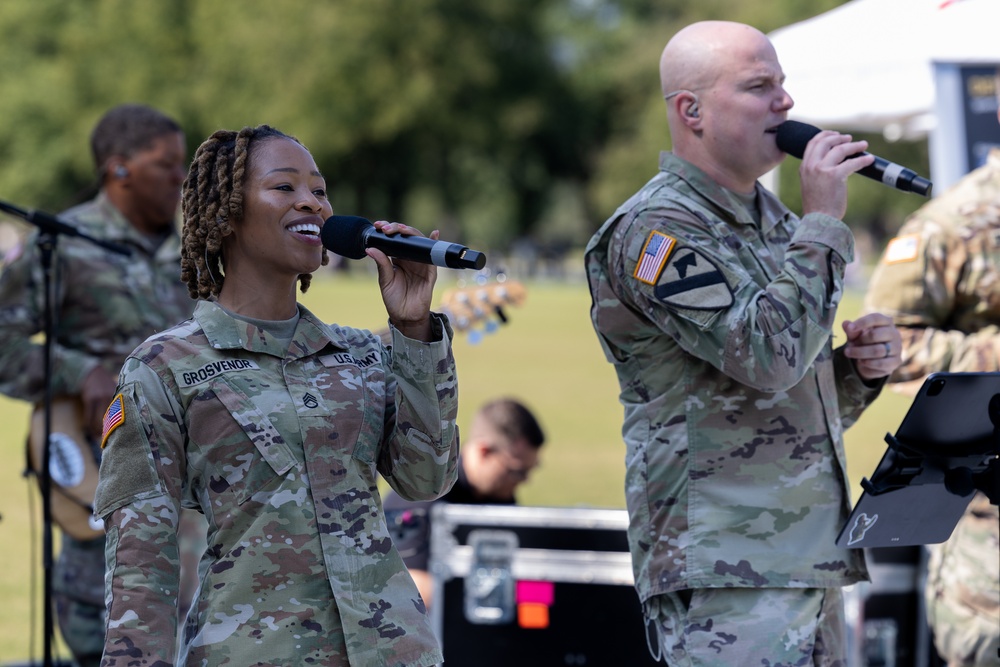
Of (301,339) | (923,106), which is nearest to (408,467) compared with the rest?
(301,339)

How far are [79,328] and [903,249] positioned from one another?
2988 mm

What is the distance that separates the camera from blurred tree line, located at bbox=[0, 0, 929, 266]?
5597 cm

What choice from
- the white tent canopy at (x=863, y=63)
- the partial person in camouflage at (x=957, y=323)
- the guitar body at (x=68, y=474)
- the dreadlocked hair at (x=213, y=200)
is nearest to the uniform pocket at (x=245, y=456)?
the dreadlocked hair at (x=213, y=200)

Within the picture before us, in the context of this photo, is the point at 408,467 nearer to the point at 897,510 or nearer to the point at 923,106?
the point at 897,510

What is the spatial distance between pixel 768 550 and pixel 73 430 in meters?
2.91

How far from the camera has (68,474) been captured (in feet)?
15.4

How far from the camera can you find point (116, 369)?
4797 millimetres

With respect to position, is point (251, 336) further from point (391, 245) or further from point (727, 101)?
point (727, 101)

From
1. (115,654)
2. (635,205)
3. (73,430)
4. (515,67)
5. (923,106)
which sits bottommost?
(115,654)

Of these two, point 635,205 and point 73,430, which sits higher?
point 635,205

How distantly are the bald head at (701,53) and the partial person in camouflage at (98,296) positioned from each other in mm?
2323

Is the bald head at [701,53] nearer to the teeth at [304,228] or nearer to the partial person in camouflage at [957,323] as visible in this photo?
the teeth at [304,228]

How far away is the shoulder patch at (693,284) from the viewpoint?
2.83 meters

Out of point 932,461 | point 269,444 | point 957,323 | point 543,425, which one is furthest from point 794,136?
point 543,425
